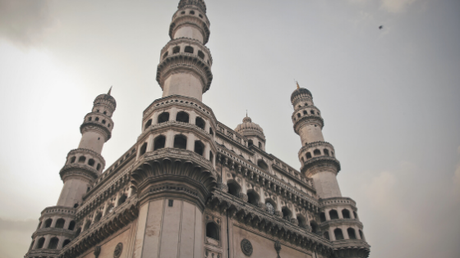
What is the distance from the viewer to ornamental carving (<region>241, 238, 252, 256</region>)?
20334 mm

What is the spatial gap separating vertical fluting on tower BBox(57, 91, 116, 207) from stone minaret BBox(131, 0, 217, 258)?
13631 mm

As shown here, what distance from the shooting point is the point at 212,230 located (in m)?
19.8

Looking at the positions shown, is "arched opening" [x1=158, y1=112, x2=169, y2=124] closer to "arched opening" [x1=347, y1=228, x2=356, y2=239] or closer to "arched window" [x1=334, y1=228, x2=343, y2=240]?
"arched window" [x1=334, y1=228, x2=343, y2=240]

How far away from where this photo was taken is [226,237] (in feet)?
64.3

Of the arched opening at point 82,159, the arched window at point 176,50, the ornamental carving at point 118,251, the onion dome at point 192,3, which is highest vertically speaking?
the onion dome at point 192,3

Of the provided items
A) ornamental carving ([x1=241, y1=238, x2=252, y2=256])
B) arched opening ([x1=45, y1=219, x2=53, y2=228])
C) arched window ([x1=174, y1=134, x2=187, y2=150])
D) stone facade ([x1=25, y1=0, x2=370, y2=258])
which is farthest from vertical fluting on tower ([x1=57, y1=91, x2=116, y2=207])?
ornamental carving ([x1=241, y1=238, x2=252, y2=256])

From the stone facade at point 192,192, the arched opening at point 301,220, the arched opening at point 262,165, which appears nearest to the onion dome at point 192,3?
the stone facade at point 192,192

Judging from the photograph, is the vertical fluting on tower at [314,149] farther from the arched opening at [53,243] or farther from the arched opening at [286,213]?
the arched opening at [53,243]

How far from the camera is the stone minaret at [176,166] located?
51.6 ft

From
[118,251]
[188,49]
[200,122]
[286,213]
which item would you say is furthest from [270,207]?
[188,49]

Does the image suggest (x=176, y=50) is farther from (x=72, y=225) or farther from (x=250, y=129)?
(x=72, y=225)

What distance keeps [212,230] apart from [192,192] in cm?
366

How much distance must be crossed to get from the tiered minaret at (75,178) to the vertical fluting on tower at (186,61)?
1286cm

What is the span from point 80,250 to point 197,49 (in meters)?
17.1
